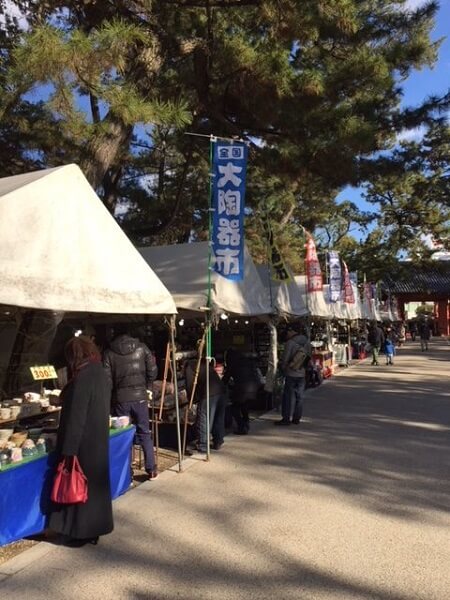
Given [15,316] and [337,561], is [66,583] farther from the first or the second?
[15,316]

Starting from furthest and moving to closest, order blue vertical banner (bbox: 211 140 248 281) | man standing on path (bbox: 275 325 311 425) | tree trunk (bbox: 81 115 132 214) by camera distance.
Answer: man standing on path (bbox: 275 325 311 425), tree trunk (bbox: 81 115 132 214), blue vertical banner (bbox: 211 140 248 281)

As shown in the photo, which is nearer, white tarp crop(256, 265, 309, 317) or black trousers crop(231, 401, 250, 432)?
black trousers crop(231, 401, 250, 432)

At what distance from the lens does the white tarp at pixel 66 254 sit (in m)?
4.58

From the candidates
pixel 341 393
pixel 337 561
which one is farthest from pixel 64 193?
pixel 341 393

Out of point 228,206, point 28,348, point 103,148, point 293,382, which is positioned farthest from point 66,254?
point 293,382

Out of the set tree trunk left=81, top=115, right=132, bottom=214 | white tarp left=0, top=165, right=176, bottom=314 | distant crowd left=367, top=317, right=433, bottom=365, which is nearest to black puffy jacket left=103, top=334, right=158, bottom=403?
white tarp left=0, top=165, right=176, bottom=314

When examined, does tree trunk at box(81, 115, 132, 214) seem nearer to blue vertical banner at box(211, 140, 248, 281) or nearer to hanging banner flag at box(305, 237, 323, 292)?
blue vertical banner at box(211, 140, 248, 281)

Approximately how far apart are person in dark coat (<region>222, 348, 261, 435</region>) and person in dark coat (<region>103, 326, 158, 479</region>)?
8.87ft

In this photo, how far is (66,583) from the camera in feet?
12.9

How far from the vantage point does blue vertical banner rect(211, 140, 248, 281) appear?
304 inches

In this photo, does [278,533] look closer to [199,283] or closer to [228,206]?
[228,206]

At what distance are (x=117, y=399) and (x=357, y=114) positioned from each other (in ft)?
23.6

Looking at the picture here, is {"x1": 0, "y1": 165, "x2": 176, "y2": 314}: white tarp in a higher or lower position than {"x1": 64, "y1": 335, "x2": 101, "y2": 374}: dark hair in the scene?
higher

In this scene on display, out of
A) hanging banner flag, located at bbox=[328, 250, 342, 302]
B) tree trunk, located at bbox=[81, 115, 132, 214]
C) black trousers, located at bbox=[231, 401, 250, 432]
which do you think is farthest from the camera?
hanging banner flag, located at bbox=[328, 250, 342, 302]
